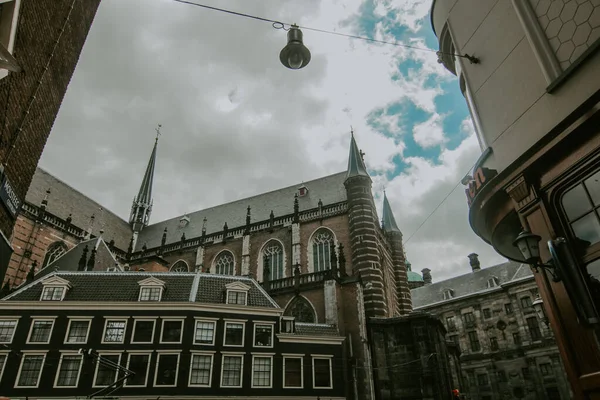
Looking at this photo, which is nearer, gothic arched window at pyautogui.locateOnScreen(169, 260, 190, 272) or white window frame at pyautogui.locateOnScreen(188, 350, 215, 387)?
white window frame at pyautogui.locateOnScreen(188, 350, 215, 387)

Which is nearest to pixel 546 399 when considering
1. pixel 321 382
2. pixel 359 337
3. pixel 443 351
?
pixel 443 351

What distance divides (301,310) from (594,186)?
74.2 feet

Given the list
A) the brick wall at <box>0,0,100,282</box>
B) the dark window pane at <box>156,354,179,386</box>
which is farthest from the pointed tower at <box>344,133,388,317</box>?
the brick wall at <box>0,0,100,282</box>

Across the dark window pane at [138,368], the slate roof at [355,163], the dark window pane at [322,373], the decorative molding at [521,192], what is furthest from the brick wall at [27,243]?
the decorative molding at [521,192]

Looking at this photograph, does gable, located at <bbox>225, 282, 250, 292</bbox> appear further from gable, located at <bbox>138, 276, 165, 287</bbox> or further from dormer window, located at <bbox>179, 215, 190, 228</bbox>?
dormer window, located at <bbox>179, 215, 190, 228</bbox>

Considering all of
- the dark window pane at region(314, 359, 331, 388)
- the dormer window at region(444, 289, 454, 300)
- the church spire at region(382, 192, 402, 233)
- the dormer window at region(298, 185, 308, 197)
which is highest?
the dormer window at region(298, 185, 308, 197)

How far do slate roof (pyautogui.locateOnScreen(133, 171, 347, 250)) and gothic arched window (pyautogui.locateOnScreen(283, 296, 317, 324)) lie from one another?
1007 cm

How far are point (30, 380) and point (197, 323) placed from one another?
8.09m

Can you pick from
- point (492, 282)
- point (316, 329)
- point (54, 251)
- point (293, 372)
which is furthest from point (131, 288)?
point (492, 282)

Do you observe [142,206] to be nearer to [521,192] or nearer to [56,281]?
[56,281]

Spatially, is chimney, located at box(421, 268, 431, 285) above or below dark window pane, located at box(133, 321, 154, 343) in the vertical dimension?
above

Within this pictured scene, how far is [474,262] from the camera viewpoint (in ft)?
177

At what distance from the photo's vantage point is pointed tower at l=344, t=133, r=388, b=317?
27297mm

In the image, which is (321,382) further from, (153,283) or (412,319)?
(153,283)
